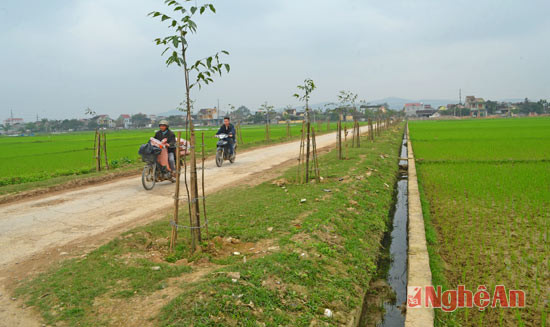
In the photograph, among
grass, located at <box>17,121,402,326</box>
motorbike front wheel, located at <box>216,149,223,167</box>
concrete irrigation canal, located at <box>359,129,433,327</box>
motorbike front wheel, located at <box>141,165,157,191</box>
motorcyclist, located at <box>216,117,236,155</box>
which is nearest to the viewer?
grass, located at <box>17,121,402,326</box>

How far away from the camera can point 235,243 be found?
502 centimetres

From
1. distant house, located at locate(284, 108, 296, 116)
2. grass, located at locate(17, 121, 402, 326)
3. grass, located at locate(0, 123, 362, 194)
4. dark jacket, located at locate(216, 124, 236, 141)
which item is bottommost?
grass, located at locate(17, 121, 402, 326)

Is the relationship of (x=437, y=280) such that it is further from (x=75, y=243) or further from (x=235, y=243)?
(x=75, y=243)

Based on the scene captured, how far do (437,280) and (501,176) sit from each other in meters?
7.95

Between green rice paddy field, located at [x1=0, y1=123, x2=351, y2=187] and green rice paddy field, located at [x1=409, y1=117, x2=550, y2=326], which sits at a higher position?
green rice paddy field, located at [x1=0, y1=123, x2=351, y2=187]

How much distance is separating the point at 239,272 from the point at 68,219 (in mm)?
4079

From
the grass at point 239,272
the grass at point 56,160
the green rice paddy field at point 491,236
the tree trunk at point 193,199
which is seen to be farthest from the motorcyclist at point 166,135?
the green rice paddy field at point 491,236

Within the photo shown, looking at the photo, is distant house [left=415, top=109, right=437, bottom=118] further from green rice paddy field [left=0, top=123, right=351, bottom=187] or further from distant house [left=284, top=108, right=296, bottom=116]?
green rice paddy field [left=0, top=123, right=351, bottom=187]

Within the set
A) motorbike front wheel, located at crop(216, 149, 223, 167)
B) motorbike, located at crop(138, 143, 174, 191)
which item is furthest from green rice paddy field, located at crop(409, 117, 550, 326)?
Result: motorbike front wheel, located at crop(216, 149, 223, 167)

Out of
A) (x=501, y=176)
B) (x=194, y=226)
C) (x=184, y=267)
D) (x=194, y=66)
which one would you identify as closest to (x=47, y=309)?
(x=184, y=267)

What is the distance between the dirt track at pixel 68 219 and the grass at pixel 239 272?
42 centimetres

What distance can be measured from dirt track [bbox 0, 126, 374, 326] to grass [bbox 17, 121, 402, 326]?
Result: 42 centimetres

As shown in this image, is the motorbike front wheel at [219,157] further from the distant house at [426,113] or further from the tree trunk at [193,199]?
the distant house at [426,113]

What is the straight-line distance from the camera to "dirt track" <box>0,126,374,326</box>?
434 centimetres
